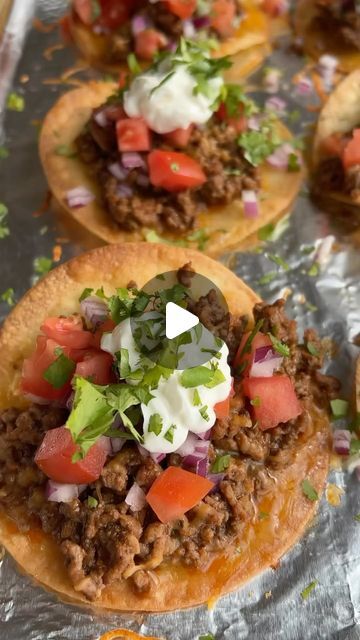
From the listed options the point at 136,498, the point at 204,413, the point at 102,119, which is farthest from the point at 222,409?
the point at 102,119

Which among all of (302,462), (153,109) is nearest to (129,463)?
(302,462)

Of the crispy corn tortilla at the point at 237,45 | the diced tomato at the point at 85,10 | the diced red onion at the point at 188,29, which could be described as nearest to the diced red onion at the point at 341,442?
the crispy corn tortilla at the point at 237,45

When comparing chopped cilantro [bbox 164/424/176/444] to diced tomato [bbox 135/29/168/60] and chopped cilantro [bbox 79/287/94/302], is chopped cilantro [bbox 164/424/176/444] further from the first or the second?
diced tomato [bbox 135/29/168/60]

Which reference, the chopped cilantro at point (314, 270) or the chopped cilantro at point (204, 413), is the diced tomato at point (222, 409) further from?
the chopped cilantro at point (314, 270)

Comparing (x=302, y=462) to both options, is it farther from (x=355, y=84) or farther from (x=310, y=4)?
(x=310, y=4)

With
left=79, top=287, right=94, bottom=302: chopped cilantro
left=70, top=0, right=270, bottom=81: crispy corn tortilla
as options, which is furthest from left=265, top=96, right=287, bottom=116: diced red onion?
left=79, top=287, right=94, bottom=302: chopped cilantro
